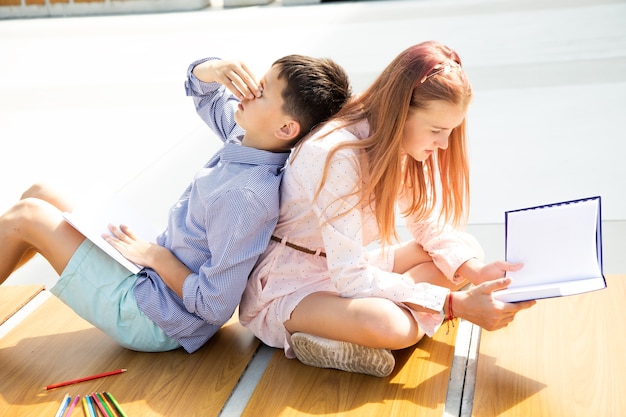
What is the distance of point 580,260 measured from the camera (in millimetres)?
1938

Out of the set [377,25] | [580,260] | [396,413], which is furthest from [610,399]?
[377,25]

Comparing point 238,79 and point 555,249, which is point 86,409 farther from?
point 555,249

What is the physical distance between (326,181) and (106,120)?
3.00 meters

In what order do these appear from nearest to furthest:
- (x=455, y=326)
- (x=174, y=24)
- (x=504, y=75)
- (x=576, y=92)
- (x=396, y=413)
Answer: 1. (x=396, y=413)
2. (x=455, y=326)
3. (x=576, y=92)
4. (x=504, y=75)
5. (x=174, y=24)

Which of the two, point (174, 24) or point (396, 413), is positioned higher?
point (396, 413)

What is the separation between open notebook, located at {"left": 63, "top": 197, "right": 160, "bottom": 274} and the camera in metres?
2.13

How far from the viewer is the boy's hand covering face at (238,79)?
2078 mm

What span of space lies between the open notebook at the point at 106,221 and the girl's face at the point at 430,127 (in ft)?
2.36

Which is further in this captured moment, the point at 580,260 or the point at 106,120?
the point at 106,120

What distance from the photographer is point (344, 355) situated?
204 centimetres

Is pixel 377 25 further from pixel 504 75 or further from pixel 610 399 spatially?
pixel 610 399

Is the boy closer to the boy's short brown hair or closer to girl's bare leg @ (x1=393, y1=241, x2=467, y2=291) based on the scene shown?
the boy's short brown hair

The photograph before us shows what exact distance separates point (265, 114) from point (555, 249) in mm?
711

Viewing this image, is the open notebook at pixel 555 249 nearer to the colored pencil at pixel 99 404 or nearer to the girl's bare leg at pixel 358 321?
the girl's bare leg at pixel 358 321
